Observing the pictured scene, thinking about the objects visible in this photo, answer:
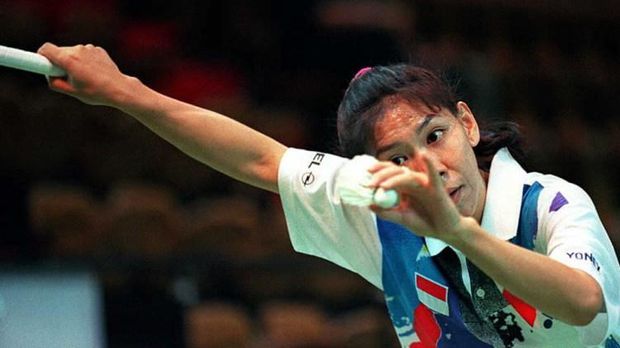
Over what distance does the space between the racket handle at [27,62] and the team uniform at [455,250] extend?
1.96ft

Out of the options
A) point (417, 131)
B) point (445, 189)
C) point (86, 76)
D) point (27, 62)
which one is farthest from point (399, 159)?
point (27, 62)

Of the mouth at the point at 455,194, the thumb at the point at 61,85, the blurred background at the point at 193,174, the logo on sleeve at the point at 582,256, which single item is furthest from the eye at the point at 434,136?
the blurred background at the point at 193,174

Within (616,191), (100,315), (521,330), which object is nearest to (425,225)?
(521,330)

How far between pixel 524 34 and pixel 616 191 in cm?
132

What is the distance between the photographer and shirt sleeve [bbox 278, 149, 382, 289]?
2740 millimetres

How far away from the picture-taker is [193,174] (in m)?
6.04

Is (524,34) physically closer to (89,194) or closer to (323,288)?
(323,288)

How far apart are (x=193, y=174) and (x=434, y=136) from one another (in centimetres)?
357

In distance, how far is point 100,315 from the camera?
4.95 meters

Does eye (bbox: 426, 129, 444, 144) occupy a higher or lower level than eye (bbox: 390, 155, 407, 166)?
higher

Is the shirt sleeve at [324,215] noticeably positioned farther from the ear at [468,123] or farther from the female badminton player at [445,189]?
the ear at [468,123]

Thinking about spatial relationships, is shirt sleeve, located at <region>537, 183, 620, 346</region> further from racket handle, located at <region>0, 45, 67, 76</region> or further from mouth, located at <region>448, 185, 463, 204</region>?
racket handle, located at <region>0, 45, 67, 76</region>

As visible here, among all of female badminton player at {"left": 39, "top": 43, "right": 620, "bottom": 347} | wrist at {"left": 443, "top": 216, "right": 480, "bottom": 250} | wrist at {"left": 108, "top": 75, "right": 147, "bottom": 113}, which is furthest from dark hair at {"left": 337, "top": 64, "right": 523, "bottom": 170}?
wrist at {"left": 443, "top": 216, "right": 480, "bottom": 250}

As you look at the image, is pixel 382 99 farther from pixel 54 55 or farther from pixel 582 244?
pixel 54 55
